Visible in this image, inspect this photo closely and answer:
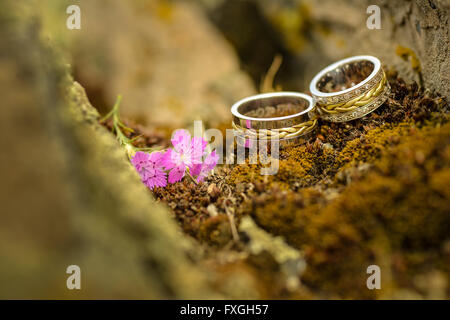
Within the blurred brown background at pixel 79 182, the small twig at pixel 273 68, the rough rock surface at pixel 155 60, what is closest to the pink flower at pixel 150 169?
the blurred brown background at pixel 79 182

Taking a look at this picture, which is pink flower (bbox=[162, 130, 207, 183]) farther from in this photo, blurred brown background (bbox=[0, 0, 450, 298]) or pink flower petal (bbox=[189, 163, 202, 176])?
blurred brown background (bbox=[0, 0, 450, 298])

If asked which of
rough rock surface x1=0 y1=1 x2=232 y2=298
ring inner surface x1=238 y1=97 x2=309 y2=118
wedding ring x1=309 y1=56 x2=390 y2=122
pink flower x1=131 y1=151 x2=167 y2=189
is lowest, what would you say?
rough rock surface x1=0 y1=1 x2=232 y2=298

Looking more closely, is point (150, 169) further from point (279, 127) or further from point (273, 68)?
point (273, 68)

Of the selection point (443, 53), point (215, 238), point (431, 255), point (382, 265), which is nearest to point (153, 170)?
point (215, 238)

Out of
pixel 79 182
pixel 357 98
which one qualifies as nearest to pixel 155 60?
pixel 357 98

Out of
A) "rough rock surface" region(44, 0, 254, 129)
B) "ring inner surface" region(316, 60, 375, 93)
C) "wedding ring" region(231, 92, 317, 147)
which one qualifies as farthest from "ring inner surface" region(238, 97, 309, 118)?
"rough rock surface" region(44, 0, 254, 129)

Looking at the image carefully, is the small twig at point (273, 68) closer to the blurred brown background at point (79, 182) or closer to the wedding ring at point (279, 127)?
the blurred brown background at point (79, 182)
